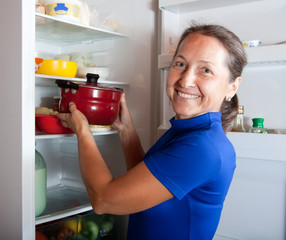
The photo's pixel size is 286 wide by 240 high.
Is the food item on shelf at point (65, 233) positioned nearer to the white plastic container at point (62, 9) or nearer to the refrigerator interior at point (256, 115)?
the refrigerator interior at point (256, 115)

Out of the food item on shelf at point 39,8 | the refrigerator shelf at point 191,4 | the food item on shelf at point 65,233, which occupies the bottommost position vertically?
the food item on shelf at point 65,233

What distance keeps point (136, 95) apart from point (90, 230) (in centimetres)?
64

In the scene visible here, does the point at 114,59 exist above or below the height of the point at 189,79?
above

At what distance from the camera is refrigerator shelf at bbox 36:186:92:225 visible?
4.21 feet

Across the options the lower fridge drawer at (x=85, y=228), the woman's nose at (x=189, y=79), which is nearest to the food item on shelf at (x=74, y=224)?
the lower fridge drawer at (x=85, y=228)

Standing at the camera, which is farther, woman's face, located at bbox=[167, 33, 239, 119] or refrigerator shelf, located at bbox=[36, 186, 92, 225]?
refrigerator shelf, located at bbox=[36, 186, 92, 225]

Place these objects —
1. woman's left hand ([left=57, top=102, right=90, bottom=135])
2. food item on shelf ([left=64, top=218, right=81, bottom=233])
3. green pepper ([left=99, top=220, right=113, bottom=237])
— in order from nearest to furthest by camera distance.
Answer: woman's left hand ([left=57, top=102, right=90, bottom=135])
food item on shelf ([left=64, top=218, right=81, bottom=233])
green pepper ([left=99, top=220, right=113, bottom=237])

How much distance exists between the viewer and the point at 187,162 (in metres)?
0.83

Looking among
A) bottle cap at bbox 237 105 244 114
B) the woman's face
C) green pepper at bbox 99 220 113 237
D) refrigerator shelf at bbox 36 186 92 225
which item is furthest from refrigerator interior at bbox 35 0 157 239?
the woman's face

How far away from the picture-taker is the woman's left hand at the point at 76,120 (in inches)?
42.2

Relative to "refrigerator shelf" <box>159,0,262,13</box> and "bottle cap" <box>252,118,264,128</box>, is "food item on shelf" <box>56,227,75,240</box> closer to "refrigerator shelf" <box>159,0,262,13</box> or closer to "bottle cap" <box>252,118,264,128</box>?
"bottle cap" <box>252,118,264,128</box>

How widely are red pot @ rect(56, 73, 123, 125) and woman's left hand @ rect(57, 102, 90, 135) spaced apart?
26 mm

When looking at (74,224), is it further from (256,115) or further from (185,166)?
(256,115)

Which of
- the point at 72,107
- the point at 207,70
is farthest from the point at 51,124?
the point at 207,70
